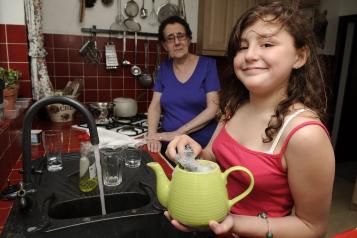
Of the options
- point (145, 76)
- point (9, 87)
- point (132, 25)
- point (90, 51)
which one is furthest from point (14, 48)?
point (145, 76)

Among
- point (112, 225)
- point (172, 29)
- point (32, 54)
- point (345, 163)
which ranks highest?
point (172, 29)

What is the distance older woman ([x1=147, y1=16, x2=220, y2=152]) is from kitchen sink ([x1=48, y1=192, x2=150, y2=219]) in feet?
2.42

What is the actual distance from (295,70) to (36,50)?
1761mm

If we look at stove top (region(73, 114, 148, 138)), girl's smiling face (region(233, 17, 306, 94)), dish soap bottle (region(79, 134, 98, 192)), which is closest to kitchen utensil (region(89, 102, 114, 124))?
stove top (region(73, 114, 148, 138))

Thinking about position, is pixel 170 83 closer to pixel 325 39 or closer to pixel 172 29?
pixel 172 29

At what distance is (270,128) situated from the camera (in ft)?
2.36

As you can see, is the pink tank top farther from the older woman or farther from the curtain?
the curtain

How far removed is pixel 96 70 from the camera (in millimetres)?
2475

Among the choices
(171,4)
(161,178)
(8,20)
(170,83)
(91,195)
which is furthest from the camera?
(171,4)

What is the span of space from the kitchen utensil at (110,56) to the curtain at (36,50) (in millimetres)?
566

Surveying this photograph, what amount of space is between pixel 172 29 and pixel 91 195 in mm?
1185

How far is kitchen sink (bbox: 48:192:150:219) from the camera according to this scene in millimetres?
960

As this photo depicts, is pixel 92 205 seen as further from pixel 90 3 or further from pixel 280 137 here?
pixel 90 3

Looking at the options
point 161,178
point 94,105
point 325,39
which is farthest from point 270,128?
point 325,39
